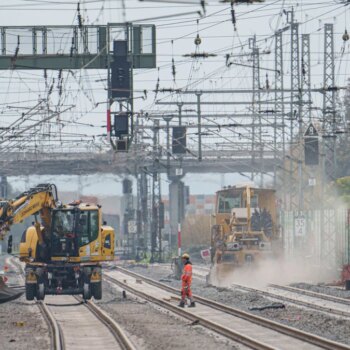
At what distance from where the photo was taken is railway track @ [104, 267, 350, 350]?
20.3 meters

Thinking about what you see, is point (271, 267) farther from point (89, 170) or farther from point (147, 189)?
point (89, 170)

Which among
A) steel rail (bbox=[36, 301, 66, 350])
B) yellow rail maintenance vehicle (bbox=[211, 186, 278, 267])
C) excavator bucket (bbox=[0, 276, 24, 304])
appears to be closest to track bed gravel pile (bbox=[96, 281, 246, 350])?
steel rail (bbox=[36, 301, 66, 350])

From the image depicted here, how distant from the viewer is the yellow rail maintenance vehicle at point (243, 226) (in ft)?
143

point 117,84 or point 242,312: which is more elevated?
point 117,84

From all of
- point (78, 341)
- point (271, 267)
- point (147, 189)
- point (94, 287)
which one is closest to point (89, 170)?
point (147, 189)

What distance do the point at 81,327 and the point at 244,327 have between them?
3786 mm

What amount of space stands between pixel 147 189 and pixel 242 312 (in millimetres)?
47476

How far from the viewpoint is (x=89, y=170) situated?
3351 inches

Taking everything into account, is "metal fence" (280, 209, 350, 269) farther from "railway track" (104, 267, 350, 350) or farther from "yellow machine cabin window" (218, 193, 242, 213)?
"railway track" (104, 267, 350, 350)

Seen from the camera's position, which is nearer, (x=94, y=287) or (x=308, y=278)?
(x=94, y=287)

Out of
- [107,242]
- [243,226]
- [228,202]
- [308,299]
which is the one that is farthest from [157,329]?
[228,202]

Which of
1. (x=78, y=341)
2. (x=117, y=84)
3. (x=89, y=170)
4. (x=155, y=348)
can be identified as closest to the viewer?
(x=155, y=348)

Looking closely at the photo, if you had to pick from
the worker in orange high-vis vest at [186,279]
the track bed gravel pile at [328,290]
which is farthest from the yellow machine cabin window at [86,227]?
the track bed gravel pile at [328,290]

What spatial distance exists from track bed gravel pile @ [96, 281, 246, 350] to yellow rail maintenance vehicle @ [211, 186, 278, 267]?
961 cm
